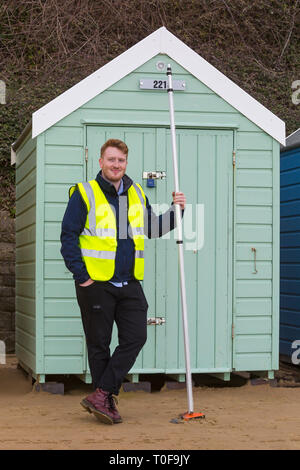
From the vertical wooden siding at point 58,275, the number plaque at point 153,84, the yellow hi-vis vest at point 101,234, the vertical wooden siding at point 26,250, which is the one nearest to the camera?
the yellow hi-vis vest at point 101,234

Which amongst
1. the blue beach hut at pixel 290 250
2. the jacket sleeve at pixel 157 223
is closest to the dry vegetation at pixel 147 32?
the blue beach hut at pixel 290 250

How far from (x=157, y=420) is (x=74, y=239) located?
1.33 meters

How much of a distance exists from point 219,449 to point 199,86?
3365mm

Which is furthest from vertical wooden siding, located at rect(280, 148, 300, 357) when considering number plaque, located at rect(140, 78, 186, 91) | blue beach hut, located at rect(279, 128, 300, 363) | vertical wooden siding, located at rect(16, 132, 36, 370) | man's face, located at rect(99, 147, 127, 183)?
man's face, located at rect(99, 147, 127, 183)

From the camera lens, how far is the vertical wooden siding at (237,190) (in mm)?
6668

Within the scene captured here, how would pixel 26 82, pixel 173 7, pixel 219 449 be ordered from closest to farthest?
pixel 219 449 → pixel 26 82 → pixel 173 7

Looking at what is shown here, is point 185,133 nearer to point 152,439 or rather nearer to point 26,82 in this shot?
point 152,439

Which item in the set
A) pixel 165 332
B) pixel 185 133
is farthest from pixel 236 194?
pixel 165 332

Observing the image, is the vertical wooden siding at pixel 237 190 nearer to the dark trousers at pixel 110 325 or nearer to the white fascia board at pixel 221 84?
the white fascia board at pixel 221 84

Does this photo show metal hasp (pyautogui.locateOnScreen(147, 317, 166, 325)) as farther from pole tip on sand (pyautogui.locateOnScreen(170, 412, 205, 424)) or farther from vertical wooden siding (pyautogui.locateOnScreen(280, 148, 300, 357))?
vertical wooden siding (pyautogui.locateOnScreen(280, 148, 300, 357))

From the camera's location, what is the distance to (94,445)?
183 inches

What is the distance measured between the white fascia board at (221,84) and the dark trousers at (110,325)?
2.17 m

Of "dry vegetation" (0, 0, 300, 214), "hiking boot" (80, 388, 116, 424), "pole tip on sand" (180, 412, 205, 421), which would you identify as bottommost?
"pole tip on sand" (180, 412, 205, 421)

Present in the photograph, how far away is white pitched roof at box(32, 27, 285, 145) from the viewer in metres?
6.67
